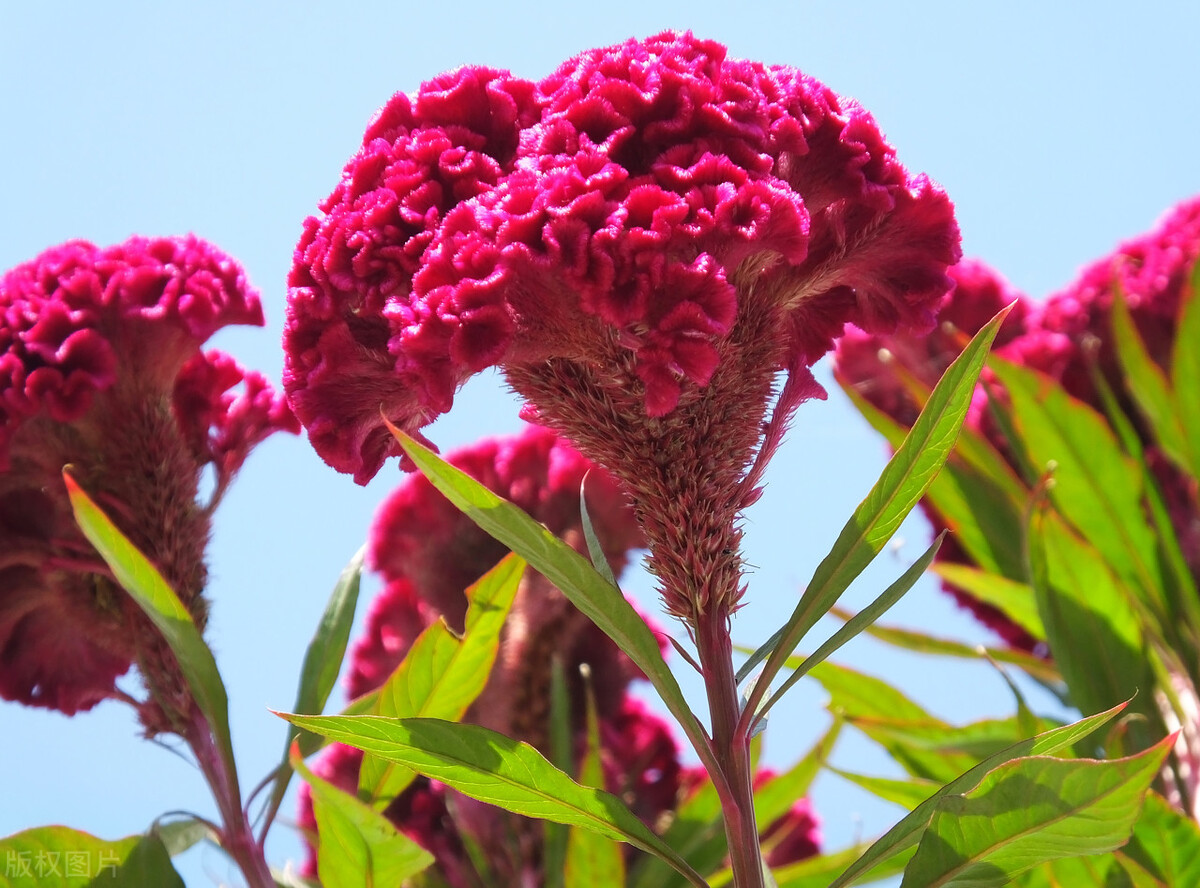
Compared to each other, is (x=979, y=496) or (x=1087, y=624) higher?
(x=979, y=496)

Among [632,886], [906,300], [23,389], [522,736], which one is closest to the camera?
[906,300]

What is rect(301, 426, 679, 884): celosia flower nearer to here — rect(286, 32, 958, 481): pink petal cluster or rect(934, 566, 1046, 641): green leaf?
rect(934, 566, 1046, 641): green leaf

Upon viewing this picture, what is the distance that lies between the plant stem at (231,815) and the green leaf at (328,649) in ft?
0.24

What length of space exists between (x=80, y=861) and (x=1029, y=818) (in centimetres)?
98

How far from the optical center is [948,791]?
1.00m

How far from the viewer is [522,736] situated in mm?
2289

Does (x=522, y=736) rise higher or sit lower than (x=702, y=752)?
higher

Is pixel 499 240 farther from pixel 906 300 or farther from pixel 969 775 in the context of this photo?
pixel 969 775

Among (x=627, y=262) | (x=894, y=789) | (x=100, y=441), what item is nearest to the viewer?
(x=627, y=262)

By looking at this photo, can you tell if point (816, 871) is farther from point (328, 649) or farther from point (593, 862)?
point (328, 649)

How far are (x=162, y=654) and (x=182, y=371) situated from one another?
1.30ft

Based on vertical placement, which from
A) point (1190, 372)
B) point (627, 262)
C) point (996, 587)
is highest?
point (1190, 372)


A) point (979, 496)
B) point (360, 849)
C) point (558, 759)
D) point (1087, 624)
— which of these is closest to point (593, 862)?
point (558, 759)

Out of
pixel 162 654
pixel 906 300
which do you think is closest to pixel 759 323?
pixel 906 300
